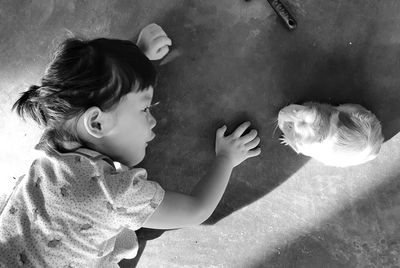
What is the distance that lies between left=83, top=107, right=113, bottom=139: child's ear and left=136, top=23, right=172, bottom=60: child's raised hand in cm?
38

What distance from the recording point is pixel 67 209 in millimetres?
1093

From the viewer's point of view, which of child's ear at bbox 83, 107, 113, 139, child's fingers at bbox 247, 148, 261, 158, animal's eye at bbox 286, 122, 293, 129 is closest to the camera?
child's ear at bbox 83, 107, 113, 139

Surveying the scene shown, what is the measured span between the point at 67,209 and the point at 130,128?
27cm

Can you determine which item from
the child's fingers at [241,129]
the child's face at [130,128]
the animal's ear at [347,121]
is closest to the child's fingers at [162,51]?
the child's face at [130,128]

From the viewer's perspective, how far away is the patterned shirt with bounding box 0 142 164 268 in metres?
1.10

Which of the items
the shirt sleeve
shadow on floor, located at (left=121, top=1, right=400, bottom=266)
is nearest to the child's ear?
the shirt sleeve

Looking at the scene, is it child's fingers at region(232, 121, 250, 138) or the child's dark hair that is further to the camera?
child's fingers at region(232, 121, 250, 138)

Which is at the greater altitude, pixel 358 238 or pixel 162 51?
pixel 162 51

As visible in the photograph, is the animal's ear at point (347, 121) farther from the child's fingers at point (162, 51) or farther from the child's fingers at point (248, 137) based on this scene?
the child's fingers at point (162, 51)

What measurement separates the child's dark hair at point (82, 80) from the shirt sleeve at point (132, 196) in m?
0.20

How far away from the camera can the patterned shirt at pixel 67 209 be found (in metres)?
1.10

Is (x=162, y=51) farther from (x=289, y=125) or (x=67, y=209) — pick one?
(x=67, y=209)

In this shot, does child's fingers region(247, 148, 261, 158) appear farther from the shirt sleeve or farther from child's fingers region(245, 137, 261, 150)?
the shirt sleeve

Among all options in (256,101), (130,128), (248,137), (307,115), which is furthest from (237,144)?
(130,128)
